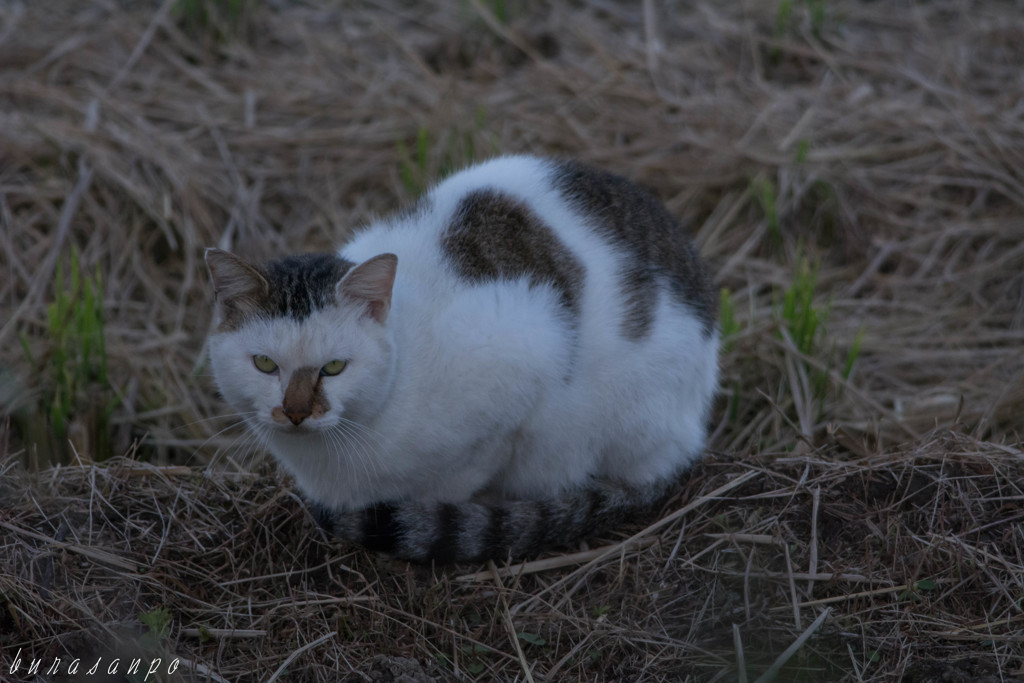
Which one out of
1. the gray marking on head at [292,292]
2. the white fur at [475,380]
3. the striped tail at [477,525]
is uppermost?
the gray marking on head at [292,292]

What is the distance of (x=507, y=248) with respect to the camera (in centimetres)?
264

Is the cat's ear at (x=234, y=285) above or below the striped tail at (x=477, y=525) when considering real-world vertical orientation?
above

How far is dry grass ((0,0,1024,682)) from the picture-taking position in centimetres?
234

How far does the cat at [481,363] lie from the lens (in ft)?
7.72

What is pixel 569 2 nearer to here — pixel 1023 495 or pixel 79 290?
pixel 79 290

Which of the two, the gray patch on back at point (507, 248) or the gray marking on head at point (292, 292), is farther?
the gray patch on back at point (507, 248)

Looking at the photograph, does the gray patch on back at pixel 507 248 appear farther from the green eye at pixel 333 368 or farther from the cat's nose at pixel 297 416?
the cat's nose at pixel 297 416

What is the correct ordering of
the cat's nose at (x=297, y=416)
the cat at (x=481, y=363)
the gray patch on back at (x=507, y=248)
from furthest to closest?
the gray patch on back at (x=507, y=248) < the cat at (x=481, y=363) < the cat's nose at (x=297, y=416)

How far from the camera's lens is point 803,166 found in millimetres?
4320

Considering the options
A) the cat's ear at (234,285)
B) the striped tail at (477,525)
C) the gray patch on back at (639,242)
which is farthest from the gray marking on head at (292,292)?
the gray patch on back at (639,242)

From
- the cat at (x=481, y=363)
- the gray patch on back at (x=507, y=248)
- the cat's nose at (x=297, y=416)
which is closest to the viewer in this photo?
the cat's nose at (x=297, y=416)

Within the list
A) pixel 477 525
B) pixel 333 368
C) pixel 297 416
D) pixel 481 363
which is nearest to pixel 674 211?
pixel 481 363

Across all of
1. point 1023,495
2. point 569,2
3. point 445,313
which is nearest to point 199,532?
point 445,313

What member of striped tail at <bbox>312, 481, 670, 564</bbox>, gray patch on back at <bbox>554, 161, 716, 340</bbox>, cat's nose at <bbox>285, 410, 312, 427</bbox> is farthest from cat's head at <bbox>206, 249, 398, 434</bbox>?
gray patch on back at <bbox>554, 161, 716, 340</bbox>
